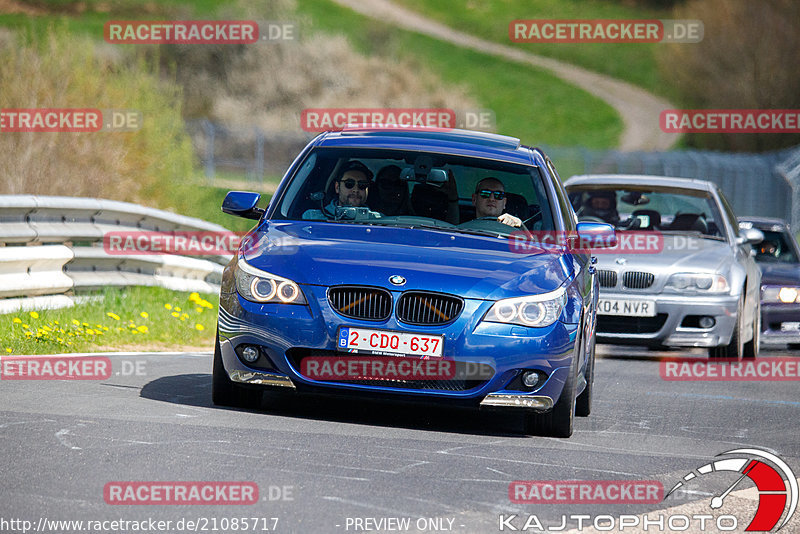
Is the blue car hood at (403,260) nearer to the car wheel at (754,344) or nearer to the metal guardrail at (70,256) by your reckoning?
the metal guardrail at (70,256)

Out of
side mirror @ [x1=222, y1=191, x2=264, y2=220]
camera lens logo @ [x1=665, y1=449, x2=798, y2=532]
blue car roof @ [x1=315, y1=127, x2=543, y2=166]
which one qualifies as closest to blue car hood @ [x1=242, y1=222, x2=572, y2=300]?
Result: side mirror @ [x1=222, y1=191, x2=264, y2=220]

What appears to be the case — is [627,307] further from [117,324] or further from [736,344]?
[117,324]

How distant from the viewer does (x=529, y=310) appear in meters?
7.55

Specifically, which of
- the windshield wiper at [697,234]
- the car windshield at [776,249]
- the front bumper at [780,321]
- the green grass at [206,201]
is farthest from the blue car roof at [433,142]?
the green grass at [206,201]

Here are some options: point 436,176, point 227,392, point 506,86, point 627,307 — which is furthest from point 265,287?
point 506,86

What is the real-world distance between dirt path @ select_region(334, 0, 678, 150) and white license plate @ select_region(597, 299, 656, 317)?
57710 mm

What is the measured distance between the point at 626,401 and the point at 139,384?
3468 mm

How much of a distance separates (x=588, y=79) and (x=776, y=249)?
7449 centimetres

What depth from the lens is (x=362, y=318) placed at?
7.41m

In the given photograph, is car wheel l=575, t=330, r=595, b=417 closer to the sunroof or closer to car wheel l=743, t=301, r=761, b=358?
the sunroof

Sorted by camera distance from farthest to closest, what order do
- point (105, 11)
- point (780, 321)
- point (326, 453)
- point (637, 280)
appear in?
Result: 1. point (105, 11)
2. point (780, 321)
3. point (637, 280)
4. point (326, 453)

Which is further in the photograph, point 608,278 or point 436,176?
point 608,278

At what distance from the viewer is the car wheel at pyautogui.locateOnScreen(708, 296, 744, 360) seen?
1338 cm

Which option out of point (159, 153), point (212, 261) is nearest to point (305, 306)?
point (212, 261)
